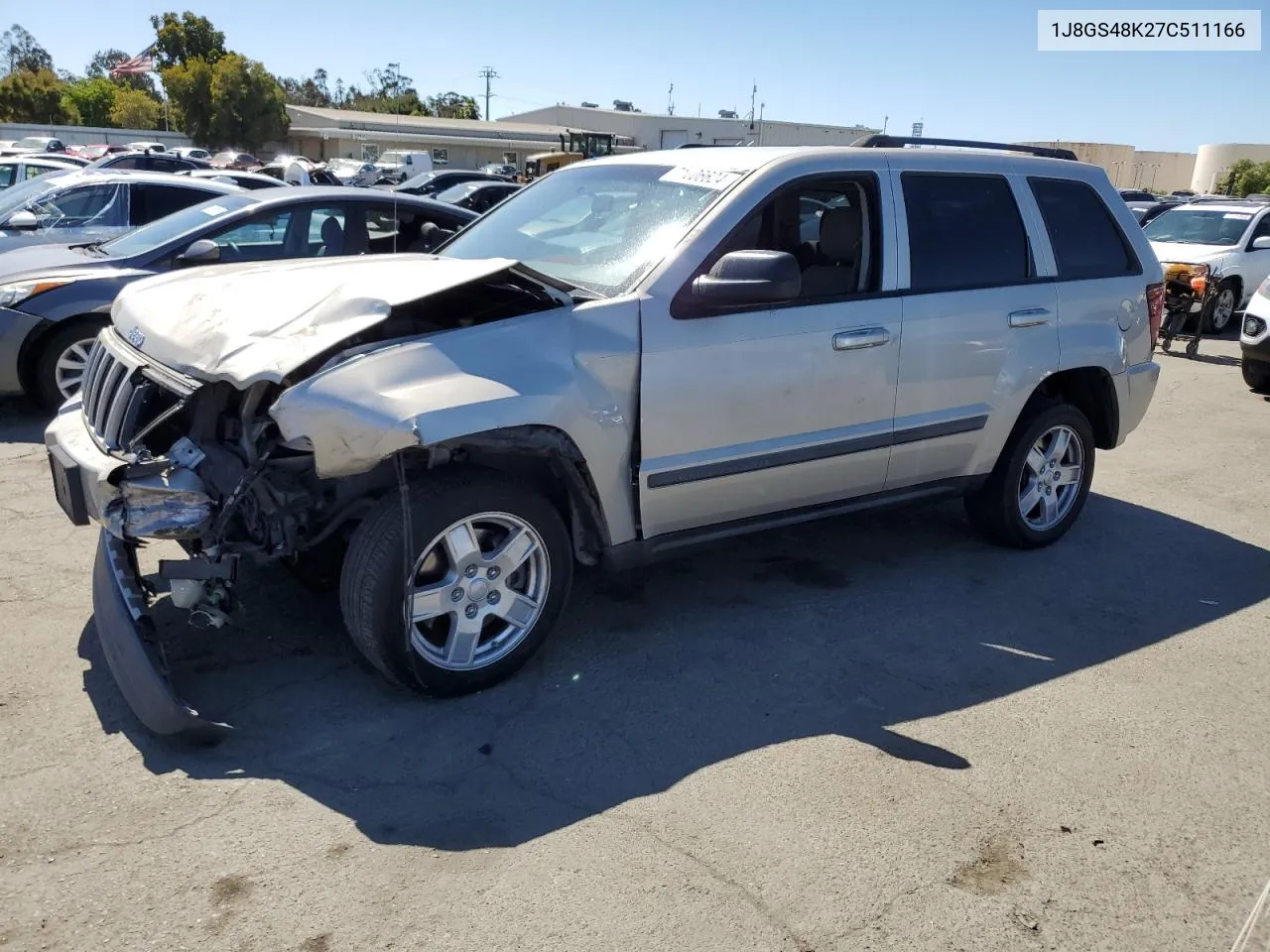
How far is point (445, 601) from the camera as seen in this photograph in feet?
11.9

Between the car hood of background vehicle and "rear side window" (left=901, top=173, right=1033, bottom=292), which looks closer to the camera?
"rear side window" (left=901, top=173, right=1033, bottom=292)

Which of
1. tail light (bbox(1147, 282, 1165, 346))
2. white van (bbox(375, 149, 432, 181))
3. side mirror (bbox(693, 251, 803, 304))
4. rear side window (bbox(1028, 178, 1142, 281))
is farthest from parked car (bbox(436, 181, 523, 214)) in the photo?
white van (bbox(375, 149, 432, 181))

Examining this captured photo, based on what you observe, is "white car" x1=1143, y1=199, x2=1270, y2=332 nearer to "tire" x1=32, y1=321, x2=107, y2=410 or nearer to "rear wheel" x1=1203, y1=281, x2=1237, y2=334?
"rear wheel" x1=1203, y1=281, x2=1237, y2=334

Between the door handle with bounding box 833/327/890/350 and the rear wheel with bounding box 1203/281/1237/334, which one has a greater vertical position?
the door handle with bounding box 833/327/890/350

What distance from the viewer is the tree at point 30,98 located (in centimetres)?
6156

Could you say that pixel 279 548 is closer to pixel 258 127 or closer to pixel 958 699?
pixel 958 699

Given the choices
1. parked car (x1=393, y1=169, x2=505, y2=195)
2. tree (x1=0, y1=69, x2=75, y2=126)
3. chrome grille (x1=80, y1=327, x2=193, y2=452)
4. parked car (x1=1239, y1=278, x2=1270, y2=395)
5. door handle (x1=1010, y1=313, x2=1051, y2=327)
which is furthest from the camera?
tree (x1=0, y1=69, x2=75, y2=126)

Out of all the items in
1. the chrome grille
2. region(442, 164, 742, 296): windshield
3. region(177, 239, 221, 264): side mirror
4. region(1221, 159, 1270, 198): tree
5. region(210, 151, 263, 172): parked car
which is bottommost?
the chrome grille

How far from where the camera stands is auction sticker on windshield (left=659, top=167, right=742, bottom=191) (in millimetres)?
4285

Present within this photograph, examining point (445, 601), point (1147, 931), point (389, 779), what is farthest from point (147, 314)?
point (1147, 931)

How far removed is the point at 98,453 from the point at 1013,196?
4326mm

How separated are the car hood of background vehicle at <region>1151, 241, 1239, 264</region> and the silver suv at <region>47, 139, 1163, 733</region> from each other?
939cm

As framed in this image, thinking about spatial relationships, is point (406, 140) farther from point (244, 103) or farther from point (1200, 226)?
point (1200, 226)

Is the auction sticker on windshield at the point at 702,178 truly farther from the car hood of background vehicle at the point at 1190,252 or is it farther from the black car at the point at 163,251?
the car hood of background vehicle at the point at 1190,252
